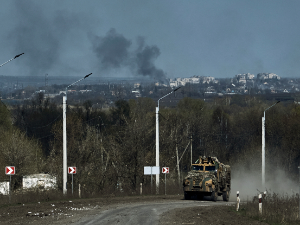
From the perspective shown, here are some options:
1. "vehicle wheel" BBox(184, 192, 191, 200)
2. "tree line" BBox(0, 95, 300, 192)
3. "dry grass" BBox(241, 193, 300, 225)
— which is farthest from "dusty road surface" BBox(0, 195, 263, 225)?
"tree line" BBox(0, 95, 300, 192)

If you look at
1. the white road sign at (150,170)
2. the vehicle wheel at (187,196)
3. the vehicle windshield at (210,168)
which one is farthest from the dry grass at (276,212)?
the white road sign at (150,170)

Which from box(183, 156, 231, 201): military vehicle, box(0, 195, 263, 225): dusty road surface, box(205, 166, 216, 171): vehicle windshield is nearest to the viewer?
box(0, 195, 263, 225): dusty road surface

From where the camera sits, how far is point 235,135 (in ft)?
272

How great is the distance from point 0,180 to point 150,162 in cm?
1822

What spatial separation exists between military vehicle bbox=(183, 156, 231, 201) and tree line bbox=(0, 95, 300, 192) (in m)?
1.36

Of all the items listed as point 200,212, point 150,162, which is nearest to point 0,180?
point 150,162

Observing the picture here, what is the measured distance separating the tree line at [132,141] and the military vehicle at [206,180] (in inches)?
53.5

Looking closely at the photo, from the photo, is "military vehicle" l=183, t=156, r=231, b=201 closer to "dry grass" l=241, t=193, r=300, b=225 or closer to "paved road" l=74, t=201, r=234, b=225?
"paved road" l=74, t=201, r=234, b=225

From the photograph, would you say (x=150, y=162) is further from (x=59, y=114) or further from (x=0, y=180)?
(x=59, y=114)

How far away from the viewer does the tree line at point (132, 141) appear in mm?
49125

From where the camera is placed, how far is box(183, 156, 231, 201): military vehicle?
30281 mm

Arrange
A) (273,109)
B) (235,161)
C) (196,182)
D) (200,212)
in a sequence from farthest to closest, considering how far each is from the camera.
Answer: (273,109) → (235,161) → (196,182) → (200,212)

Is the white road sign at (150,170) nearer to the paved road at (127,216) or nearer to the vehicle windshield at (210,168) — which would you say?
the vehicle windshield at (210,168)

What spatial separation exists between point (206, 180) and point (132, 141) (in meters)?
18.4
